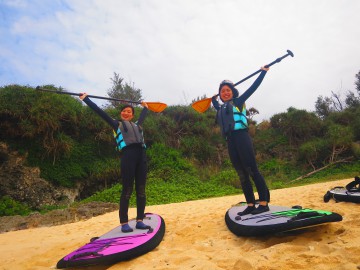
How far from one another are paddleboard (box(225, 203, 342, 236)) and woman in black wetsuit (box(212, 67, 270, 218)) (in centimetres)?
25

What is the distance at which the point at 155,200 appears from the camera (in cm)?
881

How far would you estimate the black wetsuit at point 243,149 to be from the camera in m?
3.43

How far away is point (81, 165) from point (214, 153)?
7.52 meters

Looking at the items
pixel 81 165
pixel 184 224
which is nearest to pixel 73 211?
pixel 81 165

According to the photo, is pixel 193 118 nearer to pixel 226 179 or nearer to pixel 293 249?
pixel 226 179

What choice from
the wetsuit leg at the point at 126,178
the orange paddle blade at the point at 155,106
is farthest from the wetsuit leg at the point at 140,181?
the orange paddle blade at the point at 155,106

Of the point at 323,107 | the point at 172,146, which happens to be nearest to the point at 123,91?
the point at 172,146

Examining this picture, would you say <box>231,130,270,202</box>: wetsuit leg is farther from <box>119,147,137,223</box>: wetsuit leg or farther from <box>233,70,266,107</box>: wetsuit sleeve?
<box>119,147,137,223</box>: wetsuit leg

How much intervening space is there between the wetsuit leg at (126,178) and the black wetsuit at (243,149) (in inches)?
54.5

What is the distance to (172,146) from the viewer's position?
47.4 ft

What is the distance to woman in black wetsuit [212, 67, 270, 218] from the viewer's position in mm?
3426

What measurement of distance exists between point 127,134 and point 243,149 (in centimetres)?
164

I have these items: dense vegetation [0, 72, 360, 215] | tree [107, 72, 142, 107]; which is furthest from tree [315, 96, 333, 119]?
tree [107, 72, 142, 107]

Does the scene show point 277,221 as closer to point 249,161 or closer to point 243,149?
point 249,161
